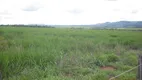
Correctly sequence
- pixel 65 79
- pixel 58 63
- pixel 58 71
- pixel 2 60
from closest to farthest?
pixel 65 79 < pixel 2 60 < pixel 58 71 < pixel 58 63

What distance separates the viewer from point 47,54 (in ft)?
25.0

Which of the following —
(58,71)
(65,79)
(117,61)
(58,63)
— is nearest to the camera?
(65,79)

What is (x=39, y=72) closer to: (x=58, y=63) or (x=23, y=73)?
(x=23, y=73)

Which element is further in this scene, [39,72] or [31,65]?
[31,65]

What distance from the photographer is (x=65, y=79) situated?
5.85 metres

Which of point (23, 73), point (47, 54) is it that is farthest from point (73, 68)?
point (23, 73)

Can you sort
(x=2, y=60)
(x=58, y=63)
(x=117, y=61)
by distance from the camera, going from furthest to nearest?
(x=117, y=61), (x=58, y=63), (x=2, y=60)

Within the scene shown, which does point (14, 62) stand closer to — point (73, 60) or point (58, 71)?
point (58, 71)

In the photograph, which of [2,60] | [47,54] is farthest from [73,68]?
[2,60]

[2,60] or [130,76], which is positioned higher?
[2,60]

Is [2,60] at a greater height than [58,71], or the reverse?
[2,60]

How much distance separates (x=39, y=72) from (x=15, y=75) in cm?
71

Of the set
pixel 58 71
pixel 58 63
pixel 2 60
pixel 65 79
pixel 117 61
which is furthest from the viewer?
pixel 117 61

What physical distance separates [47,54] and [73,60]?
0.97m
